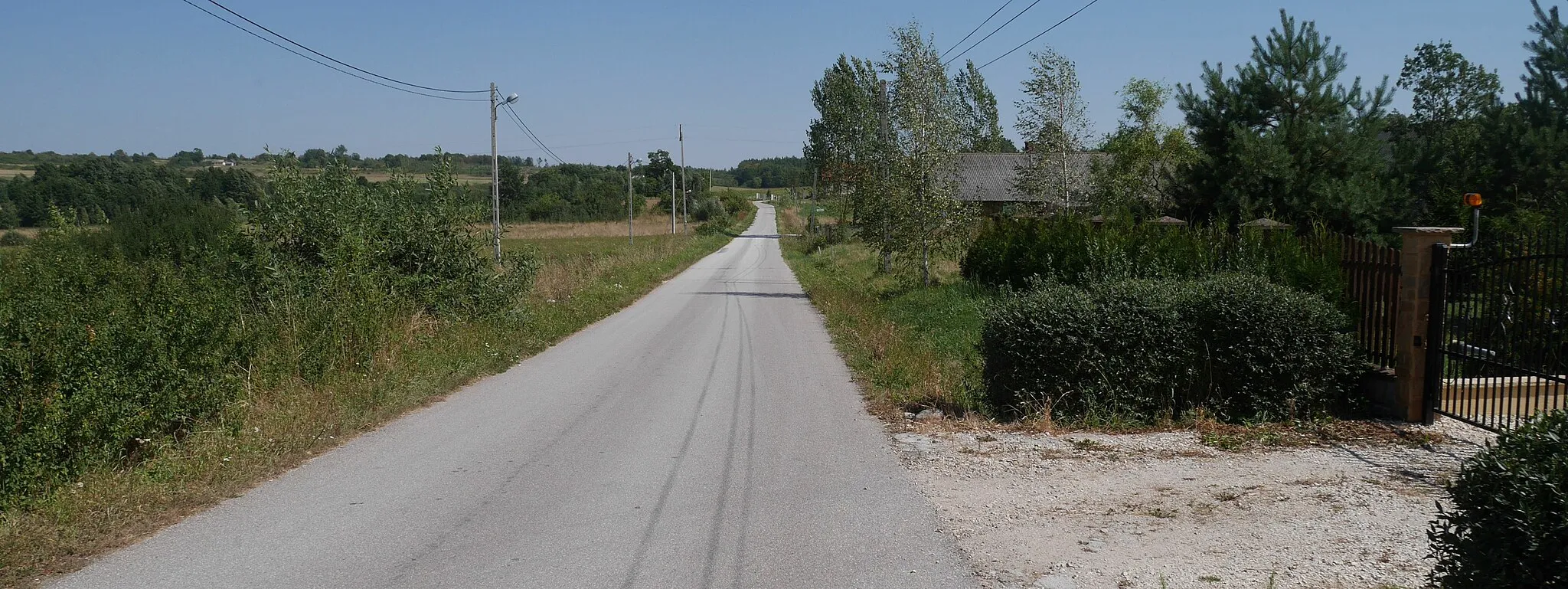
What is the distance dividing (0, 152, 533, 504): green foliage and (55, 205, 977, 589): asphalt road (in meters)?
1.37

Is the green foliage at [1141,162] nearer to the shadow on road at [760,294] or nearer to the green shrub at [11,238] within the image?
the shadow on road at [760,294]

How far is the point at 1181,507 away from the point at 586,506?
3.75m

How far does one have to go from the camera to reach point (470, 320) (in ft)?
53.4

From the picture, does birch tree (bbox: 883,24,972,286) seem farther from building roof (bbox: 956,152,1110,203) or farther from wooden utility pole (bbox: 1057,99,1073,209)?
building roof (bbox: 956,152,1110,203)

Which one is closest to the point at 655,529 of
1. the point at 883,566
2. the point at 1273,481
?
the point at 883,566

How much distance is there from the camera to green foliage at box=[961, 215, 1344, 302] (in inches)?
395

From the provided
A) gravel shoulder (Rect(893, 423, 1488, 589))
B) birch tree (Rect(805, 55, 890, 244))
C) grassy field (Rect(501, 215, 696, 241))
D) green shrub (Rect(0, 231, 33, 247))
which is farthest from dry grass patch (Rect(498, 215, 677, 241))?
gravel shoulder (Rect(893, 423, 1488, 589))

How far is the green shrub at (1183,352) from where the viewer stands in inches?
336

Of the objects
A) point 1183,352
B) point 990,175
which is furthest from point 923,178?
point 990,175

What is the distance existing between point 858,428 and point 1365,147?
1541cm

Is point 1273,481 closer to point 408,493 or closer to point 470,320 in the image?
point 408,493

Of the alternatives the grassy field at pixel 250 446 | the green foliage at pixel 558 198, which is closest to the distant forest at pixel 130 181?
the grassy field at pixel 250 446

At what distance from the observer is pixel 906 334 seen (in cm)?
1606

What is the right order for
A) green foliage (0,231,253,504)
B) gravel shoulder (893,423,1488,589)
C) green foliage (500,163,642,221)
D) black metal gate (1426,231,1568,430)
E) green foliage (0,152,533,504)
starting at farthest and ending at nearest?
green foliage (500,163,642,221), black metal gate (1426,231,1568,430), green foliage (0,152,533,504), green foliage (0,231,253,504), gravel shoulder (893,423,1488,589)
